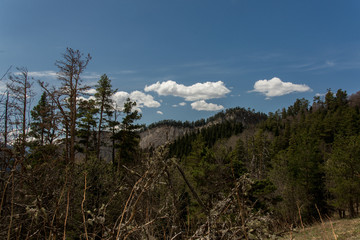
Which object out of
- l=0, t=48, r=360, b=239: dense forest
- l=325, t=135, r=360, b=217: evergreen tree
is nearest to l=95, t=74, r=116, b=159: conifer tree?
l=0, t=48, r=360, b=239: dense forest

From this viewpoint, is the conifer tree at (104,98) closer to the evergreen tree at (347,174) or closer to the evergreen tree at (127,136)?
the evergreen tree at (127,136)

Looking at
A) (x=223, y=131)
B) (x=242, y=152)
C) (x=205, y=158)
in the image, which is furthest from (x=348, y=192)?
(x=223, y=131)

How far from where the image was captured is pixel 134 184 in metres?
1.22

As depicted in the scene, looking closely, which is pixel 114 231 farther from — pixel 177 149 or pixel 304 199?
pixel 177 149

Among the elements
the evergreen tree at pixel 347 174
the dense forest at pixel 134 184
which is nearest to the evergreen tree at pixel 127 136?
the dense forest at pixel 134 184

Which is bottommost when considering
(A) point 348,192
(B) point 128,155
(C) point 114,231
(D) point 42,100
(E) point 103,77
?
(A) point 348,192

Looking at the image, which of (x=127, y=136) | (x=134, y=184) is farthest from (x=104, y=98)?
(x=134, y=184)

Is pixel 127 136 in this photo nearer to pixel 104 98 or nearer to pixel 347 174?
pixel 104 98

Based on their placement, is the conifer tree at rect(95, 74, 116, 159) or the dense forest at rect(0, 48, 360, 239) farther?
the conifer tree at rect(95, 74, 116, 159)

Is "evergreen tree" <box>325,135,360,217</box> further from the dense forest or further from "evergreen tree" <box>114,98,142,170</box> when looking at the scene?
"evergreen tree" <box>114,98,142,170</box>

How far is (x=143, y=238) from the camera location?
3.89 ft

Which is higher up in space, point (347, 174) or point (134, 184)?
point (134, 184)

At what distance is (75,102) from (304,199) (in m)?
25.4

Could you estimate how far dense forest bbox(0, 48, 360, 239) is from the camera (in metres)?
1.14
